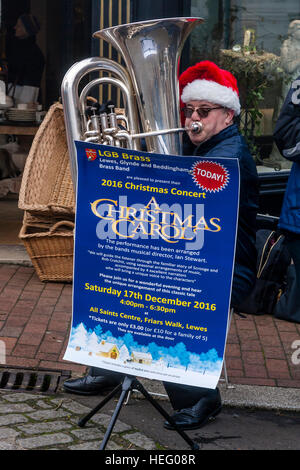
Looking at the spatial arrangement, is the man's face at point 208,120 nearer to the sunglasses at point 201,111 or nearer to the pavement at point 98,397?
the sunglasses at point 201,111

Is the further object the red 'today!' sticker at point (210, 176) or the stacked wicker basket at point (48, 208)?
the stacked wicker basket at point (48, 208)

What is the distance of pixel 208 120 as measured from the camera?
370 cm

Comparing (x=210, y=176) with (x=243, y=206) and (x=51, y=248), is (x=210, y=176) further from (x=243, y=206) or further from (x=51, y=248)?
(x=51, y=248)

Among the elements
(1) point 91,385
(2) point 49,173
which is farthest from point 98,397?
(2) point 49,173

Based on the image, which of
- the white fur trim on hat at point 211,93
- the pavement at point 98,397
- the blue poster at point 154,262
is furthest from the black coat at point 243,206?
the pavement at point 98,397

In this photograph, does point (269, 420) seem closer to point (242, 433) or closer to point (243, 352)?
point (242, 433)

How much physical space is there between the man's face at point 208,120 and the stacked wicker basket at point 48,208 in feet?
7.44

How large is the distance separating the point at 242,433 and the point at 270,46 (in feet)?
14.1

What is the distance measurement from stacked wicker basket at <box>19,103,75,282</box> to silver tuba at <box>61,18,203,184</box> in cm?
208

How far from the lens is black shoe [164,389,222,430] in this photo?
3.71 meters

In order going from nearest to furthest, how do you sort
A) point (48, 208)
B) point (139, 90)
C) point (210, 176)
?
point (210, 176), point (139, 90), point (48, 208)

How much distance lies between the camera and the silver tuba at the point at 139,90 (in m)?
3.68

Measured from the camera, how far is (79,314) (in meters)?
3.52

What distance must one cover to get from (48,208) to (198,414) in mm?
2497
